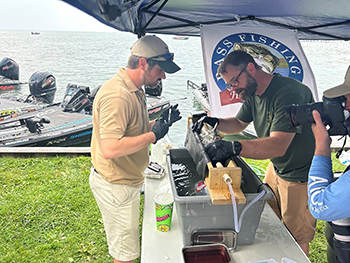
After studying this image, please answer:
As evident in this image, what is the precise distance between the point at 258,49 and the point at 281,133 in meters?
1.35

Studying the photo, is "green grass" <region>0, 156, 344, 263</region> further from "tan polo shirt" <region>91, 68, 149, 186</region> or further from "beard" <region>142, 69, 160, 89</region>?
"beard" <region>142, 69, 160, 89</region>

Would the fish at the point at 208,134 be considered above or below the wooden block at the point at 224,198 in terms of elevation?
above

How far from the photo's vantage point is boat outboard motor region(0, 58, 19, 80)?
11508 mm

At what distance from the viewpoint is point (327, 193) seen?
1160mm

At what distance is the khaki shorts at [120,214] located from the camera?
177cm

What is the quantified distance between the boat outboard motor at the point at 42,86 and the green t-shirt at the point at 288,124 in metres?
8.30

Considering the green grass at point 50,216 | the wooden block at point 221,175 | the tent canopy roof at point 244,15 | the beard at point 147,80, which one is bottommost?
the green grass at point 50,216

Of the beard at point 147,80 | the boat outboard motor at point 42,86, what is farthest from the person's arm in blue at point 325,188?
the boat outboard motor at point 42,86

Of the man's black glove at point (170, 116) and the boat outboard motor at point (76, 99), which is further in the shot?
the boat outboard motor at point (76, 99)

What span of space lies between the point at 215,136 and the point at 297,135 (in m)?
0.59

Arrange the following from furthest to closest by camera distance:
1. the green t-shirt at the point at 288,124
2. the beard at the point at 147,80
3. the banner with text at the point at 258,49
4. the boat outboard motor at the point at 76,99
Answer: the boat outboard motor at the point at 76,99
the banner with text at the point at 258,49
the green t-shirt at the point at 288,124
the beard at the point at 147,80

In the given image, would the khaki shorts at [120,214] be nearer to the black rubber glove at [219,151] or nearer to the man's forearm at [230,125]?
the black rubber glove at [219,151]

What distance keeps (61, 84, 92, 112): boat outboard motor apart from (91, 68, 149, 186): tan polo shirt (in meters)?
6.56

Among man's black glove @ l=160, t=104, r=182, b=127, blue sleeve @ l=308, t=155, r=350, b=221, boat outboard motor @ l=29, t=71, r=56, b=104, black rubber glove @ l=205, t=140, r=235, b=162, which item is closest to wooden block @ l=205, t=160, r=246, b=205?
black rubber glove @ l=205, t=140, r=235, b=162
